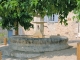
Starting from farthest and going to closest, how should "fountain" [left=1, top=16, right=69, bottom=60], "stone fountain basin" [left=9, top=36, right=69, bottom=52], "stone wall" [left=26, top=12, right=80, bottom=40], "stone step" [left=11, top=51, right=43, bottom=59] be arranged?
"stone wall" [left=26, top=12, right=80, bottom=40] → "stone fountain basin" [left=9, top=36, right=69, bottom=52] → "fountain" [left=1, top=16, right=69, bottom=60] → "stone step" [left=11, top=51, right=43, bottom=59]

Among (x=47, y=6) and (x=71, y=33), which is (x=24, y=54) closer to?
(x=47, y=6)

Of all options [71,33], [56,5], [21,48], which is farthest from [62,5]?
[71,33]

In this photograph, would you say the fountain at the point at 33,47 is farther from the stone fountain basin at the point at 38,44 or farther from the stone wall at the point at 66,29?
A: the stone wall at the point at 66,29

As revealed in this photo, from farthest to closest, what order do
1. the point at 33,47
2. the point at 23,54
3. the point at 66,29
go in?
the point at 66,29, the point at 33,47, the point at 23,54

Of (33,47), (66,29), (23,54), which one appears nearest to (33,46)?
(33,47)

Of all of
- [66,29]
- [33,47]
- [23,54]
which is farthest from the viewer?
[66,29]

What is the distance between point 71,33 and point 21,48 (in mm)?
8957

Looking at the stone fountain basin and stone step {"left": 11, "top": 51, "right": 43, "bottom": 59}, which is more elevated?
the stone fountain basin

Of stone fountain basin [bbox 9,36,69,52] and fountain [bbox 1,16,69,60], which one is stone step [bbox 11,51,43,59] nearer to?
fountain [bbox 1,16,69,60]

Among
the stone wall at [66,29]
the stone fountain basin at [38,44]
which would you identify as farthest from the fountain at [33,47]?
the stone wall at [66,29]

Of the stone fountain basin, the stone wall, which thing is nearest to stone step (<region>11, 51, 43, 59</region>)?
the stone fountain basin

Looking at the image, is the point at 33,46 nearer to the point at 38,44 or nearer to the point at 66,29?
the point at 38,44

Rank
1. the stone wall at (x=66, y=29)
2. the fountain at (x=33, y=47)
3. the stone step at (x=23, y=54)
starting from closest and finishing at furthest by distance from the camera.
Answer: the stone step at (x=23, y=54) → the fountain at (x=33, y=47) → the stone wall at (x=66, y=29)

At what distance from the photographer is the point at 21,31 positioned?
16.8 m
